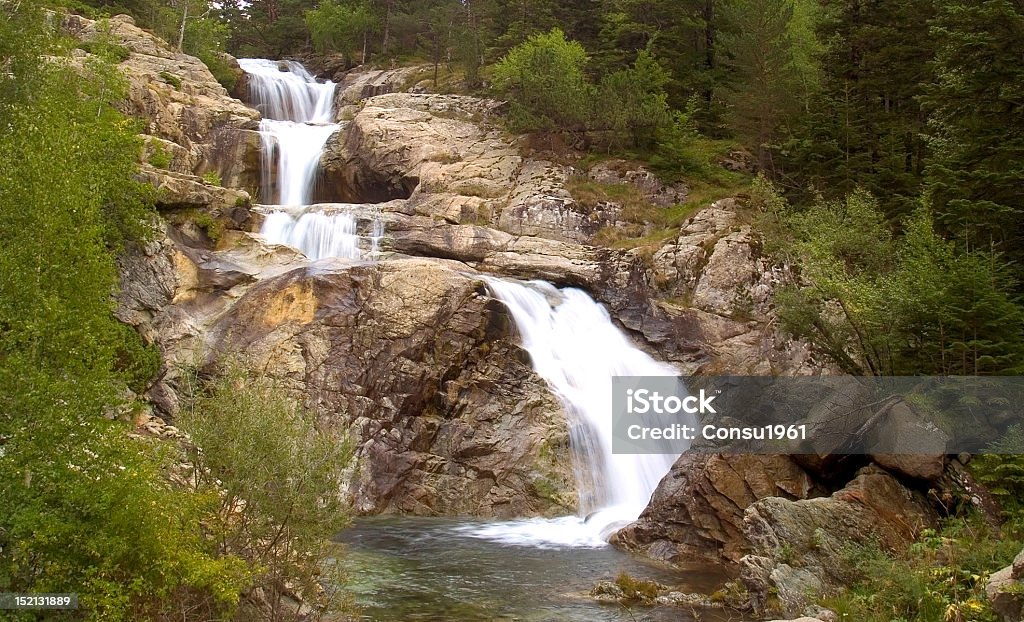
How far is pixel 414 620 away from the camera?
41.1 ft

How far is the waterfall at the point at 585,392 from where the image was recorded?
2005 centimetres

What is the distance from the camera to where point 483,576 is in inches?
600

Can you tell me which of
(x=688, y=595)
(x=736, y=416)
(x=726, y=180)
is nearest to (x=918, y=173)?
(x=726, y=180)

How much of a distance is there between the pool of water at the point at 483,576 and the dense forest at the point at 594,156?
2.87 metres

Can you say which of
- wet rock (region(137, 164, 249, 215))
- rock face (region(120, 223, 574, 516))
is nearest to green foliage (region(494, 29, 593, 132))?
rock face (region(120, 223, 574, 516))

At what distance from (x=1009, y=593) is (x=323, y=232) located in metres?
24.7

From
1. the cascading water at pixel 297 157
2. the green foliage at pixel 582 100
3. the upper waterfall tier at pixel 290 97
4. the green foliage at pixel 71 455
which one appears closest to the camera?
the green foliage at pixel 71 455

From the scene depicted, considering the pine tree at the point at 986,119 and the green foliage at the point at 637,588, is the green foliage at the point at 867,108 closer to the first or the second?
the pine tree at the point at 986,119

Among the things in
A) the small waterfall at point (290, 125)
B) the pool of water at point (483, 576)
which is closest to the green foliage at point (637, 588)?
the pool of water at point (483, 576)

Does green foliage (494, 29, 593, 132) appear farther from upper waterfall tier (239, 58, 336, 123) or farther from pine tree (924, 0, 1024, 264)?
pine tree (924, 0, 1024, 264)

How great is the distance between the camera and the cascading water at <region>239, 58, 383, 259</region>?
93.0 feet

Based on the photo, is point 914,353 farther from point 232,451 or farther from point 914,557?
point 232,451

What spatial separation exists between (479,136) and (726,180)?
12.4 meters

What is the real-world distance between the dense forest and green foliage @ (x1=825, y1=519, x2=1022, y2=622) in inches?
9.2
